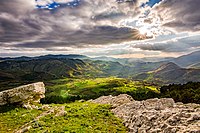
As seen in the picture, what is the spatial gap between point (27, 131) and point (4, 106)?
23.0 meters

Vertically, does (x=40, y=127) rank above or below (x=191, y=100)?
above

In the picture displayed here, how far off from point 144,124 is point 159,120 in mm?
2129

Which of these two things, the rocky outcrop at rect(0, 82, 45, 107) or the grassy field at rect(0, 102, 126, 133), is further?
the rocky outcrop at rect(0, 82, 45, 107)

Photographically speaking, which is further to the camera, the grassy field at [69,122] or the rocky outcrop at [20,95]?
the rocky outcrop at [20,95]

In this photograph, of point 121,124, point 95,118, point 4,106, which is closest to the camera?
point 121,124

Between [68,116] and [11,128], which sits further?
[68,116]

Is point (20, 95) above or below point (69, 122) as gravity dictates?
above

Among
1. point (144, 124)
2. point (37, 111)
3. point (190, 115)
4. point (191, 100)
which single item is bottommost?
point (191, 100)

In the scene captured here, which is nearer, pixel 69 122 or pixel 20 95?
pixel 69 122

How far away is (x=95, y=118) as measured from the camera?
3609cm

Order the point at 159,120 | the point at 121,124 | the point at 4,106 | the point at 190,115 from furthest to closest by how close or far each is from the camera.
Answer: the point at 4,106 < the point at 121,124 < the point at 159,120 < the point at 190,115

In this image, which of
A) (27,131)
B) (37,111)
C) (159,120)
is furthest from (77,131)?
(37,111)

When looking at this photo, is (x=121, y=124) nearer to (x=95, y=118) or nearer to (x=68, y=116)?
(x=95, y=118)

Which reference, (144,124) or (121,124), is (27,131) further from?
(144,124)
